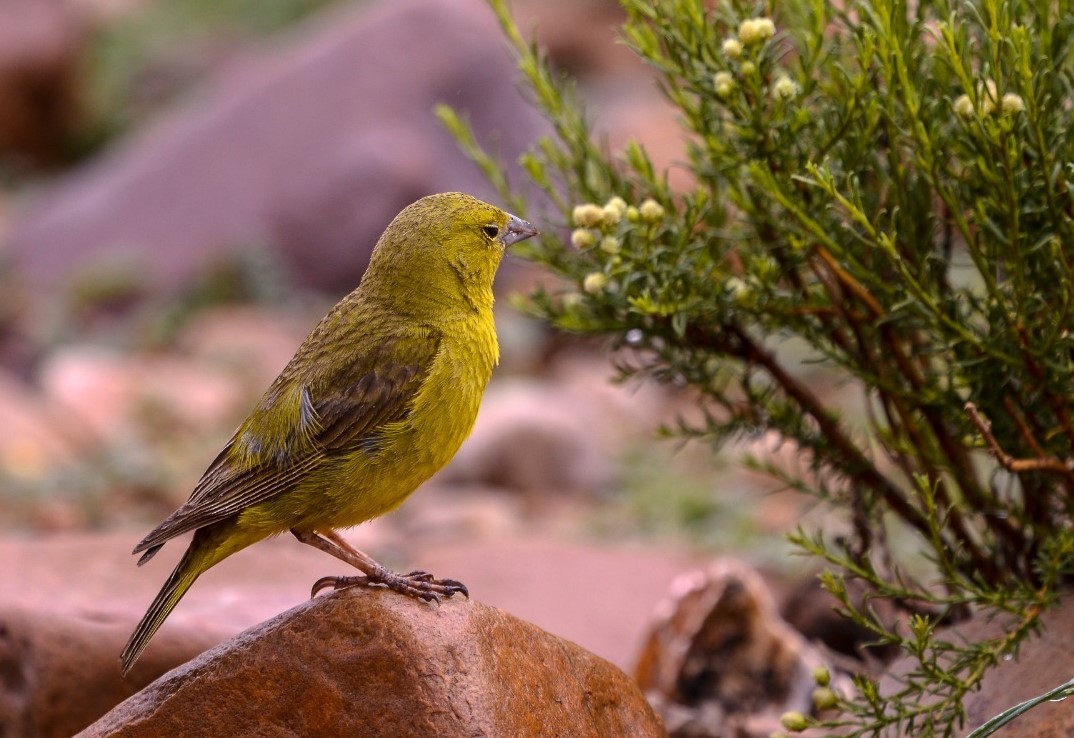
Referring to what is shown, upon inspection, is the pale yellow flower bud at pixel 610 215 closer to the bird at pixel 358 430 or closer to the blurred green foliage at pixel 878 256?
the blurred green foliage at pixel 878 256

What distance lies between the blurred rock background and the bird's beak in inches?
3.3

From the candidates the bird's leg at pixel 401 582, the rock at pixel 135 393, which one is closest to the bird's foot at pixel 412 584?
the bird's leg at pixel 401 582

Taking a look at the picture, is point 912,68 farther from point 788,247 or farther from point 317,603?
point 317,603

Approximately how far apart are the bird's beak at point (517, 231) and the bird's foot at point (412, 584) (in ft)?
3.68

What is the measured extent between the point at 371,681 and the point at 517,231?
1.48 meters

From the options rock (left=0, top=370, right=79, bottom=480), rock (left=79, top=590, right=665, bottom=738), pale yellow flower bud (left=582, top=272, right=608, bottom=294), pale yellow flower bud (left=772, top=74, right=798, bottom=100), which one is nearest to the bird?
rock (left=79, top=590, right=665, bottom=738)

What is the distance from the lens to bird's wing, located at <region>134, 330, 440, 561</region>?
3.88 metres

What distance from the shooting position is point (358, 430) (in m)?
3.90

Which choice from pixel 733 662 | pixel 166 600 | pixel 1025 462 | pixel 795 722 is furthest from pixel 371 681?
pixel 733 662

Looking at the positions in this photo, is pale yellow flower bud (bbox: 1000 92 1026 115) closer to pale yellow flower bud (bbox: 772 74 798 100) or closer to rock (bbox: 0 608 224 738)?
pale yellow flower bud (bbox: 772 74 798 100)

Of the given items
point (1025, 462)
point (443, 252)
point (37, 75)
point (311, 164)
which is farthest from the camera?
point (37, 75)

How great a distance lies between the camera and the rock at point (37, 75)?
16.1 m

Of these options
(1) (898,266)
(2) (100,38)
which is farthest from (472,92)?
(1) (898,266)

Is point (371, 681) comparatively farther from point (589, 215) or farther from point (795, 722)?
point (589, 215)
